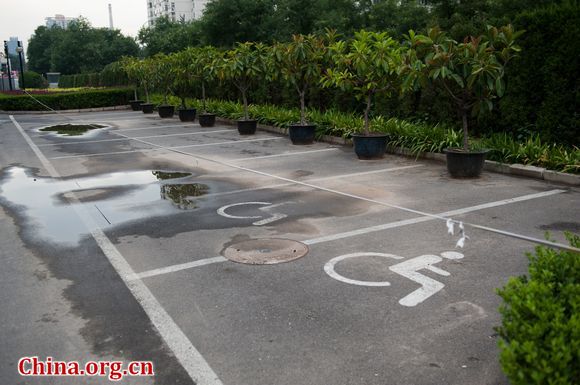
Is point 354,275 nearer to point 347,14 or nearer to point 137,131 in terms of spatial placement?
point 137,131

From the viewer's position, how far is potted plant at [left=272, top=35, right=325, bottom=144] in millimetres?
15616

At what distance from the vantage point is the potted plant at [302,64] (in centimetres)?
1562

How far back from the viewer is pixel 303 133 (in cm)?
1598

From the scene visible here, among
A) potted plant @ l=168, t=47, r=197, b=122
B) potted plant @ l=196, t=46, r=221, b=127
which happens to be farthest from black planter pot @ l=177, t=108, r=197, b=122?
potted plant @ l=196, t=46, r=221, b=127

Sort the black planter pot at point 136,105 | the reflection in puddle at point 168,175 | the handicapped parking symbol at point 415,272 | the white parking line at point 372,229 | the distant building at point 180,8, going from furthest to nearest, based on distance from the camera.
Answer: the distant building at point 180,8 < the black planter pot at point 136,105 < the reflection in puddle at point 168,175 < the white parking line at point 372,229 < the handicapped parking symbol at point 415,272

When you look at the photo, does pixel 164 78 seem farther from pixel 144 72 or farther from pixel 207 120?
pixel 207 120

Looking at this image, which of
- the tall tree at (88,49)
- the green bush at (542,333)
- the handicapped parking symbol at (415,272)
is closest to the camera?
the green bush at (542,333)

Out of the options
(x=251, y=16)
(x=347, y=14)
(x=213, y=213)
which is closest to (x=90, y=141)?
(x=213, y=213)

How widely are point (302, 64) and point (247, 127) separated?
3.71m

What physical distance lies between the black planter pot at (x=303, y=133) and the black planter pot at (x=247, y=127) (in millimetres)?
3080

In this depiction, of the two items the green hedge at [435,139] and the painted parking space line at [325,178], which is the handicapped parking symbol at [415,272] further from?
the green hedge at [435,139]

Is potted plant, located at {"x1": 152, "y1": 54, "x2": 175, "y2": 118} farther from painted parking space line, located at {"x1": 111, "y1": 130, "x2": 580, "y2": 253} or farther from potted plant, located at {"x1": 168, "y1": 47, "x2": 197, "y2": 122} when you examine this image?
painted parking space line, located at {"x1": 111, "y1": 130, "x2": 580, "y2": 253}

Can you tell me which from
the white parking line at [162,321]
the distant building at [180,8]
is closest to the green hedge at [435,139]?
the white parking line at [162,321]

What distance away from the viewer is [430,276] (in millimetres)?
5547
